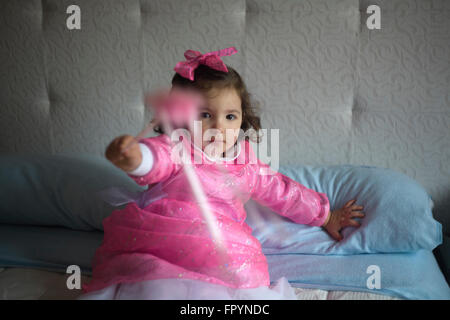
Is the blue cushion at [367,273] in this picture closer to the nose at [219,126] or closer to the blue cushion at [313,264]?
the blue cushion at [313,264]

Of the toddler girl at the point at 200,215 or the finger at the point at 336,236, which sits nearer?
the toddler girl at the point at 200,215

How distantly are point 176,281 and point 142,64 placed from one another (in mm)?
898

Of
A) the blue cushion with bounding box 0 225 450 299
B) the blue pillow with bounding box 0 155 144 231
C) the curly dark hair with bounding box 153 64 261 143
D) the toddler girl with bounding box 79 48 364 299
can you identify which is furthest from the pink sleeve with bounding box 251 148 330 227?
the blue pillow with bounding box 0 155 144 231

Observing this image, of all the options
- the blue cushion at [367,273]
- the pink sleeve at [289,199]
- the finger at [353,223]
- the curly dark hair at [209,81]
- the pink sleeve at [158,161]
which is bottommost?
the blue cushion at [367,273]

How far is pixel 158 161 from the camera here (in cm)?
82

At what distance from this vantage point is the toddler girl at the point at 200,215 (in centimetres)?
75

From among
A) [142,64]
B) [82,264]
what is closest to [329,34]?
[142,64]

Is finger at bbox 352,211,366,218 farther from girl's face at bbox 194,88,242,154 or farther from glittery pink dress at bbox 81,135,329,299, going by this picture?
girl's face at bbox 194,88,242,154

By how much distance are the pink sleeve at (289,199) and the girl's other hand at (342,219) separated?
0.08 ft

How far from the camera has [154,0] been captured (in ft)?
4.29

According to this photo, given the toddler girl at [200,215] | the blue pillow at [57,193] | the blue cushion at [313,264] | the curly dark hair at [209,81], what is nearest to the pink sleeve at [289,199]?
the toddler girl at [200,215]

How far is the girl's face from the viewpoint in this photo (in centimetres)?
92

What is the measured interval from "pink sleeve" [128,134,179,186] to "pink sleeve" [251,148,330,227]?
310mm

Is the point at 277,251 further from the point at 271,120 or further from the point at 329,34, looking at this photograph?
the point at 329,34
